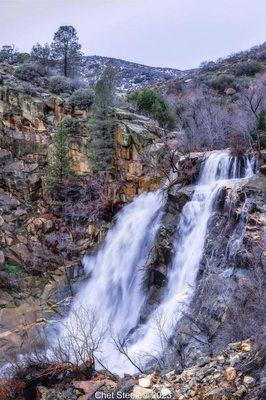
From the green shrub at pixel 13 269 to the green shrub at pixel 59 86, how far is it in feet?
48.0

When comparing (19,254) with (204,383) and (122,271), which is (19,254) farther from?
(204,383)

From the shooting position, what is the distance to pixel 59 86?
30.0m

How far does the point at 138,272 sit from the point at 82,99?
14096 millimetres

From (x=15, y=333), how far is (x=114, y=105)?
1548 cm

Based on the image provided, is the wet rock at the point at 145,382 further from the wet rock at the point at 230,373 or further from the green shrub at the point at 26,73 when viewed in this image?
the green shrub at the point at 26,73

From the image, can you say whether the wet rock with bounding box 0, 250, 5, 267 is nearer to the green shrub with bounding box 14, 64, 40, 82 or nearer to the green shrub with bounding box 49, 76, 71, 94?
the green shrub with bounding box 49, 76, 71, 94

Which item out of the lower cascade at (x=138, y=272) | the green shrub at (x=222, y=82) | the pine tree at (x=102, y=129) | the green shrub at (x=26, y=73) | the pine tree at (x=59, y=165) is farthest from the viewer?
the green shrub at (x=222, y=82)

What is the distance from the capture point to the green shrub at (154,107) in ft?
93.6

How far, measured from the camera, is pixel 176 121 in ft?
99.0

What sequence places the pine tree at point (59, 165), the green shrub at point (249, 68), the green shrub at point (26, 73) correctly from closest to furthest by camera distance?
the pine tree at point (59, 165) → the green shrub at point (26, 73) → the green shrub at point (249, 68)

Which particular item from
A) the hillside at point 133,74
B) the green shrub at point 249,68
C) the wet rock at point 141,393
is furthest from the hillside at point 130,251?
the hillside at point 133,74

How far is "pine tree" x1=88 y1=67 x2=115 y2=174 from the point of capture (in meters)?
24.6

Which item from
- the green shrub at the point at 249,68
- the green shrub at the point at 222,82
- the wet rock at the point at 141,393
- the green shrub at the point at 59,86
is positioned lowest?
the wet rock at the point at 141,393

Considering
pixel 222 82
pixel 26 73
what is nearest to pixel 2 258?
pixel 26 73
